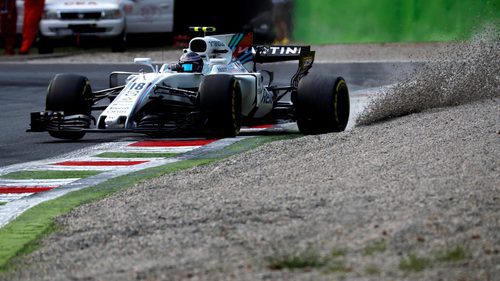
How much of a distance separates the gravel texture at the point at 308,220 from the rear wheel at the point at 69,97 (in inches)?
120

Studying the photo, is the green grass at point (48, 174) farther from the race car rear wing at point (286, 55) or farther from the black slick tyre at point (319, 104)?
the race car rear wing at point (286, 55)

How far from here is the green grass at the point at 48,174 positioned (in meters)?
11.4

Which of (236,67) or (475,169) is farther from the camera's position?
(236,67)

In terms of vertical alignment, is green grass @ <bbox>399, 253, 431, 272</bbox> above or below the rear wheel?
above

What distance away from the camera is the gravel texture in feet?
21.8

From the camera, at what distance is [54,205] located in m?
9.71

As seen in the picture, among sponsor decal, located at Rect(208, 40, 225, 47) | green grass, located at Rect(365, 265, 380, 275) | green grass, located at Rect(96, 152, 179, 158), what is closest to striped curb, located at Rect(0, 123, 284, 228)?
green grass, located at Rect(96, 152, 179, 158)

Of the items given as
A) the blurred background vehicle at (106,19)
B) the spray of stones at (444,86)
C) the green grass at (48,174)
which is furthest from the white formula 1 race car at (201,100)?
the blurred background vehicle at (106,19)

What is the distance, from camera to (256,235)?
24.2ft

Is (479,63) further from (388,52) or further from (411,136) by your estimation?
(388,52)

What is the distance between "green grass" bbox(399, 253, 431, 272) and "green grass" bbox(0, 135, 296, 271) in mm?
458

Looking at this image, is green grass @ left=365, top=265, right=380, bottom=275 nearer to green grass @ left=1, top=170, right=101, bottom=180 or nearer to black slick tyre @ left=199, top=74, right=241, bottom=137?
green grass @ left=1, top=170, right=101, bottom=180

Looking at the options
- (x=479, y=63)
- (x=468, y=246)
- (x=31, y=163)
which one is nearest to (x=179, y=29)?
(x=479, y=63)

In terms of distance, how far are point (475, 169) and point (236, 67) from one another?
5.82 metres
